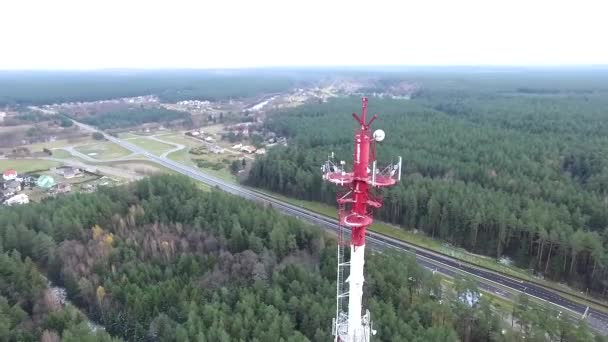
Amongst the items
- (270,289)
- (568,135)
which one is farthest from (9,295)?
(568,135)

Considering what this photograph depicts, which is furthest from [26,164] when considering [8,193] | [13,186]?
[8,193]

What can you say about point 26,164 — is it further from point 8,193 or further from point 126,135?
point 126,135

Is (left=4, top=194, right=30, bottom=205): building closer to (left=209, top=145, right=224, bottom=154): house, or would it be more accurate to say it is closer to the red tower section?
(left=209, top=145, right=224, bottom=154): house

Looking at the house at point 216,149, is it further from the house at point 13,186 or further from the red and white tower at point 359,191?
the red and white tower at point 359,191

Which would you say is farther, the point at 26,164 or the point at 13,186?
the point at 26,164

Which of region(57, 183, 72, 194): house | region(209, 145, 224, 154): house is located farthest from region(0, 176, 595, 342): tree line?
region(209, 145, 224, 154): house
